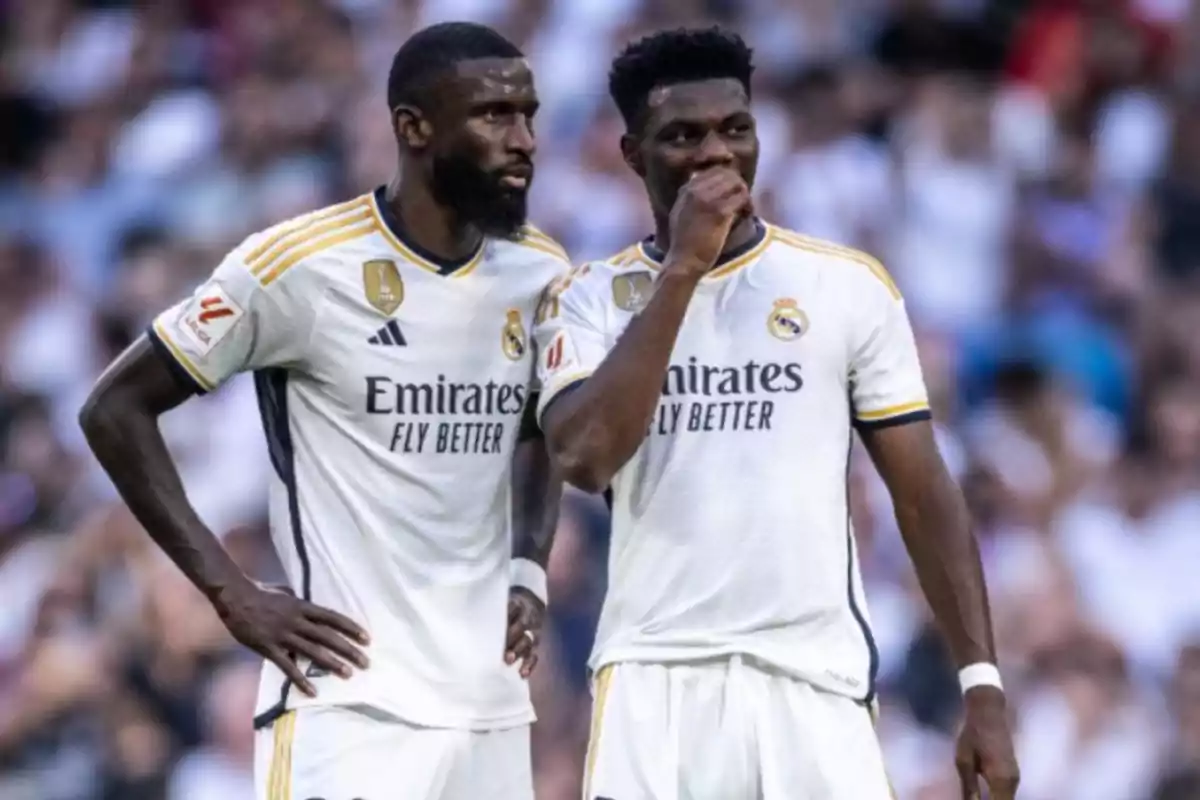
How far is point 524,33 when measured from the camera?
46.2ft

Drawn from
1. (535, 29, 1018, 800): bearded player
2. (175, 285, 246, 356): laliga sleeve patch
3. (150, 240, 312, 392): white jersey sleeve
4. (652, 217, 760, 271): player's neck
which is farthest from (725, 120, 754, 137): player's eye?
(175, 285, 246, 356): laliga sleeve patch

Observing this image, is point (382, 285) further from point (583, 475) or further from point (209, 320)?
point (583, 475)

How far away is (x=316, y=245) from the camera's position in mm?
6840

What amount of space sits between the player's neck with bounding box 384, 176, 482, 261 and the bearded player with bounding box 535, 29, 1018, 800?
514 millimetres

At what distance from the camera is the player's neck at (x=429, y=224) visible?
6949 millimetres

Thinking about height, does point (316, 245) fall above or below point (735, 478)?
above

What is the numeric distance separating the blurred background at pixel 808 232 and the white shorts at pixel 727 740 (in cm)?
381

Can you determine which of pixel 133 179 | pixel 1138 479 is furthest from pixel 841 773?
pixel 133 179

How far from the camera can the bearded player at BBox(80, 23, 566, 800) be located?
6.68 meters

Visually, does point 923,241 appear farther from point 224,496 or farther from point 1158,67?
point 224,496

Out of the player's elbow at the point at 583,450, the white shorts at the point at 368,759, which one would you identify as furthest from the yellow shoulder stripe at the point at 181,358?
the player's elbow at the point at 583,450

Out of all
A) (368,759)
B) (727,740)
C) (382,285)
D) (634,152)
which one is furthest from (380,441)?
(727,740)

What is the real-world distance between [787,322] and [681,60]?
65 centimetres

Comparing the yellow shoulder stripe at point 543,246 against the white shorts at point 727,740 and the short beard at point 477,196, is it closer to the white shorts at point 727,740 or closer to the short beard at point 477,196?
the short beard at point 477,196
